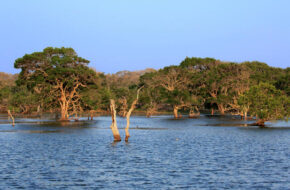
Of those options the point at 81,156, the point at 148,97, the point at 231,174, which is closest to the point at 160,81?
the point at 148,97

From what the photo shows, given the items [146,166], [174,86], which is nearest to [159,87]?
[174,86]

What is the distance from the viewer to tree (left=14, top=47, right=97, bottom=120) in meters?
106

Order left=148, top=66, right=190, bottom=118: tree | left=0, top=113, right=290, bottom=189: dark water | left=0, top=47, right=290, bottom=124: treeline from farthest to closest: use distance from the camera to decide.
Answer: left=148, top=66, right=190, bottom=118: tree → left=0, top=47, right=290, bottom=124: treeline → left=0, top=113, right=290, bottom=189: dark water

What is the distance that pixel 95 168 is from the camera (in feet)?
106

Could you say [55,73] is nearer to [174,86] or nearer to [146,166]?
[174,86]

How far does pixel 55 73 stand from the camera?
10644cm

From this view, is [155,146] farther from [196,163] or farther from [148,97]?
[148,97]

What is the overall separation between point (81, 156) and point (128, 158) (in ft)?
17.4

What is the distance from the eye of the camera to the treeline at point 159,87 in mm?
82875

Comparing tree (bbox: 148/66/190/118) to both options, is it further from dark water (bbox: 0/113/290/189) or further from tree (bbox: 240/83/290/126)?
dark water (bbox: 0/113/290/189)

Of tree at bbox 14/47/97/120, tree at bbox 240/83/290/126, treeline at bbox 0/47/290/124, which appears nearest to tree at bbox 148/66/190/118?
treeline at bbox 0/47/290/124

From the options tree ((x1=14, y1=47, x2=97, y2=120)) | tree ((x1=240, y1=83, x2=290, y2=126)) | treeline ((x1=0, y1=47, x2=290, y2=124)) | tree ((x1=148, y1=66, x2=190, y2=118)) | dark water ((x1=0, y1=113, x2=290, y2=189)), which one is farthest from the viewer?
tree ((x1=148, y1=66, x2=190, y2=118))

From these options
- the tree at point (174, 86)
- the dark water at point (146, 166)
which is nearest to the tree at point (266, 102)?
the dark water at point (146, 166)

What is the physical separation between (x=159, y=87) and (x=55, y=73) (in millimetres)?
46745
